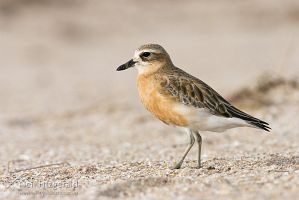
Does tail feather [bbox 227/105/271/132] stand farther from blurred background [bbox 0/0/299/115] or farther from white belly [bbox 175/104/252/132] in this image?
blurred background [bbox 0/0/299/115]

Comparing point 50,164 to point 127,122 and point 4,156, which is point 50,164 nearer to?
point 4,156

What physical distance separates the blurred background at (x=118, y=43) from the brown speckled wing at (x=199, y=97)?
252 inches

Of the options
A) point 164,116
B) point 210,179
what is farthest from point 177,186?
point 164,116

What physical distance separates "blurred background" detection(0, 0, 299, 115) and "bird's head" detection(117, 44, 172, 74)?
6.10m

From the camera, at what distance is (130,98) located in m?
14.6

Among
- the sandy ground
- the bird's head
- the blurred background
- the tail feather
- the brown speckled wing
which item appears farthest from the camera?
the blurred background

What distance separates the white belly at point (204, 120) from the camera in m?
7.42

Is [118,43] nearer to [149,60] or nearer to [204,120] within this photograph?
[149,60]

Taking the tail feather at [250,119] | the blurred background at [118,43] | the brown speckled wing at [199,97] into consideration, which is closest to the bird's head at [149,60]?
the brown speckled wing at [199,97]

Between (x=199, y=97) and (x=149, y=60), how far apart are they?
80 centimetres

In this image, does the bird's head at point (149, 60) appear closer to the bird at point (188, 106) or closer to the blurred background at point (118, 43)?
the bird at point (188, 106)

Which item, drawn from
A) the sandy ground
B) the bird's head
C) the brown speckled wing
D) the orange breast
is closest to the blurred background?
the sandy ground

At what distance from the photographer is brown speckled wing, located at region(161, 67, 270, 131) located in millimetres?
7496

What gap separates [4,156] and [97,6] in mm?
16646
